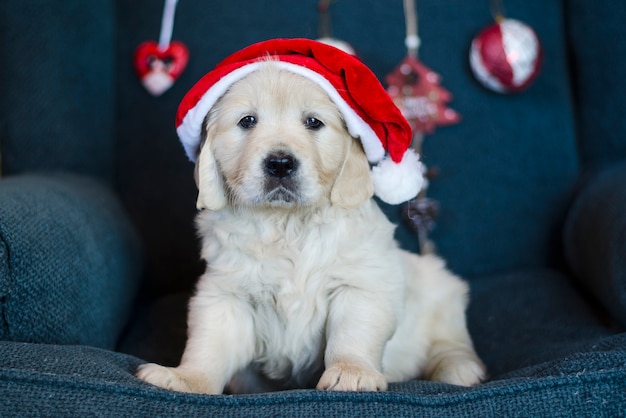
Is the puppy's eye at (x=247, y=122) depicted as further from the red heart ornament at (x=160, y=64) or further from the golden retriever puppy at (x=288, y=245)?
the red heart ornament at (x=160, y=64)

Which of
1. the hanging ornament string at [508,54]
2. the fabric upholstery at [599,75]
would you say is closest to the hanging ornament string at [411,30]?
the hanging ornament string at [508,54]

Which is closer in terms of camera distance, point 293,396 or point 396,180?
point 293,396

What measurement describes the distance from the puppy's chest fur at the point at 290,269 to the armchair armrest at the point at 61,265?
29cm

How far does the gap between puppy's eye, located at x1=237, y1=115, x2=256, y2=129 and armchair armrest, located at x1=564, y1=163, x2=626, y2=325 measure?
94 cm

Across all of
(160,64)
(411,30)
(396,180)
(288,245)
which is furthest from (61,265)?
(411,30)

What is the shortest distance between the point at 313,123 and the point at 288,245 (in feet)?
0.93

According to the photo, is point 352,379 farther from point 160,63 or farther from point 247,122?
point 160,63

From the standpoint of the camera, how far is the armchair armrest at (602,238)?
1.62 m

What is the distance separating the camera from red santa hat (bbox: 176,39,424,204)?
1459 millimetres

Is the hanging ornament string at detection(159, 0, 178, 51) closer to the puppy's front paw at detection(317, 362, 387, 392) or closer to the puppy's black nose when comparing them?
the puppy's black nose

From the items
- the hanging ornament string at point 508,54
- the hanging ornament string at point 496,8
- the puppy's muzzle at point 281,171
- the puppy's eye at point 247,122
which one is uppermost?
the hanging ornament string at point 496,8

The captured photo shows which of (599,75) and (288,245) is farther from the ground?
(599,75)

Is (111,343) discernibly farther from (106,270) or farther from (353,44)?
(353,44)

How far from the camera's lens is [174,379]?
1250 millimetres
